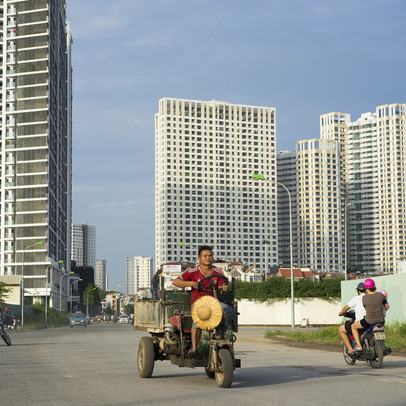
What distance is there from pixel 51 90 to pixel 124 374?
123m

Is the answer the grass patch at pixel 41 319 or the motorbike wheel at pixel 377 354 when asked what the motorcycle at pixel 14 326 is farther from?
the motorbike wheel at pixel 377 354

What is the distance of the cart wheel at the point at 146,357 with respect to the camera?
37.0ft

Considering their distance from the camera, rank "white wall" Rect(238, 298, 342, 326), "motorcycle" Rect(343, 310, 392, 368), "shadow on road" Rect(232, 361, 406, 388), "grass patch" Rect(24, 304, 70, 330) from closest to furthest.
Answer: "shadow on road" Rect(232, 361, 406, 388), "motorcycle" Rect(343, 310, 392, 368), "white wall" Rect(238, 298, 342, 326), "grass patch" Rect(24, 304, 70, 330)

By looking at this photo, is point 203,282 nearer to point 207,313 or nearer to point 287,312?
point 207,313

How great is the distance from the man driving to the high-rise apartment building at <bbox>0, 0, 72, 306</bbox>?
11284 cm

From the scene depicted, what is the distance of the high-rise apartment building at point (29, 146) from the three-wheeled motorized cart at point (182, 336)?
11149 cm

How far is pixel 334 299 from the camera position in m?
55.3

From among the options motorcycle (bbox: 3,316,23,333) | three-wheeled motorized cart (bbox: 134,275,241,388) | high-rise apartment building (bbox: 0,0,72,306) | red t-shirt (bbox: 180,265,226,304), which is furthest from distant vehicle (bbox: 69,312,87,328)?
red t-shirt (bbox: 180,265,226,304)

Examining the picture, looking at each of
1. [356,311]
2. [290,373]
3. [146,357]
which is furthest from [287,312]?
[146,357]

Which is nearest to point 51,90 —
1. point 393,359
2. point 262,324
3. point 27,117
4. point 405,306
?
point 27,117

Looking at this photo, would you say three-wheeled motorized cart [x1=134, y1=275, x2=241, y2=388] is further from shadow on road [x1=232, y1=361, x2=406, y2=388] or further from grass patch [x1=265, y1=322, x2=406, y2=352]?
grass patch [x1=265, y1=322, x2=406, y2=352]

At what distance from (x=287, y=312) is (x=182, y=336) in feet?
156

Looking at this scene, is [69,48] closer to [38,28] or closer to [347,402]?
[38,28]

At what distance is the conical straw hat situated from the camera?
9.73 meters
